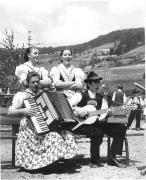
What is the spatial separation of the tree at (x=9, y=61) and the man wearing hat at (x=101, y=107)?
7.42m

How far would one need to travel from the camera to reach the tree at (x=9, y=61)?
13.9 metres

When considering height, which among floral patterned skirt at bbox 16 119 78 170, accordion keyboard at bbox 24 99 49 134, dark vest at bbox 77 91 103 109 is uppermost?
dark vest at bbox 77 91 103 109

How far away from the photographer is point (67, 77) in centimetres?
693

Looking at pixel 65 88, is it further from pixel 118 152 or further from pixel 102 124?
pixel 118 152

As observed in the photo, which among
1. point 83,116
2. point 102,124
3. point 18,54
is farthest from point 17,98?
point 18,54

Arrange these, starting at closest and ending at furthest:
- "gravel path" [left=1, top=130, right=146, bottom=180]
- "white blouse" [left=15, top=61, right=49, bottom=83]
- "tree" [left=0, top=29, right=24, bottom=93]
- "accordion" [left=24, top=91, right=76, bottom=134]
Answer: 1. "gravel path" [left=1, top=130, right=146, bottom=180]
2. "accordion" [left=24, top=91, right=76, bottom=134]
3. "white blouse" [left=15, top=61, right=49, bottom=83]
4. "tree" [left=0, top=29, right=24, bottom=93]

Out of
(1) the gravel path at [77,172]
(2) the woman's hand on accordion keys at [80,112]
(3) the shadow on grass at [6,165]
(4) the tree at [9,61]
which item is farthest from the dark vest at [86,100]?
(4) the tree at [9,61]

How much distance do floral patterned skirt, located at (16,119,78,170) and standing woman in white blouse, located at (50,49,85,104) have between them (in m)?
1.02

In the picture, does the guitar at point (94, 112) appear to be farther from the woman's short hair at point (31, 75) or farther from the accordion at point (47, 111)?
the woman's short hair at point (31, 75)

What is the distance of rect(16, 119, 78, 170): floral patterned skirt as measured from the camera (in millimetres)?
5828

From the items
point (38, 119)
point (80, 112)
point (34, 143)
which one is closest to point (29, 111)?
point (38, 119)

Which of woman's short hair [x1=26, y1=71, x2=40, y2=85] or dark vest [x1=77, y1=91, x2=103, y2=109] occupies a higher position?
woman's short hair [x1=26, y1=71, x2=40, y2=85]

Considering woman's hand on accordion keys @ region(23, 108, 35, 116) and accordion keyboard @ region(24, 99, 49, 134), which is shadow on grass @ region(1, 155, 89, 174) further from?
woman's hand on accordion keys @ region(23, 108, 35, 116)

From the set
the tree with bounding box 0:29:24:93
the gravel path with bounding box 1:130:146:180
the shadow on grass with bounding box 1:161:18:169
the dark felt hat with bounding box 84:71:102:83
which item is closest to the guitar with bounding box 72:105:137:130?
the dark felt hat with bounding box 84:71:102:83
